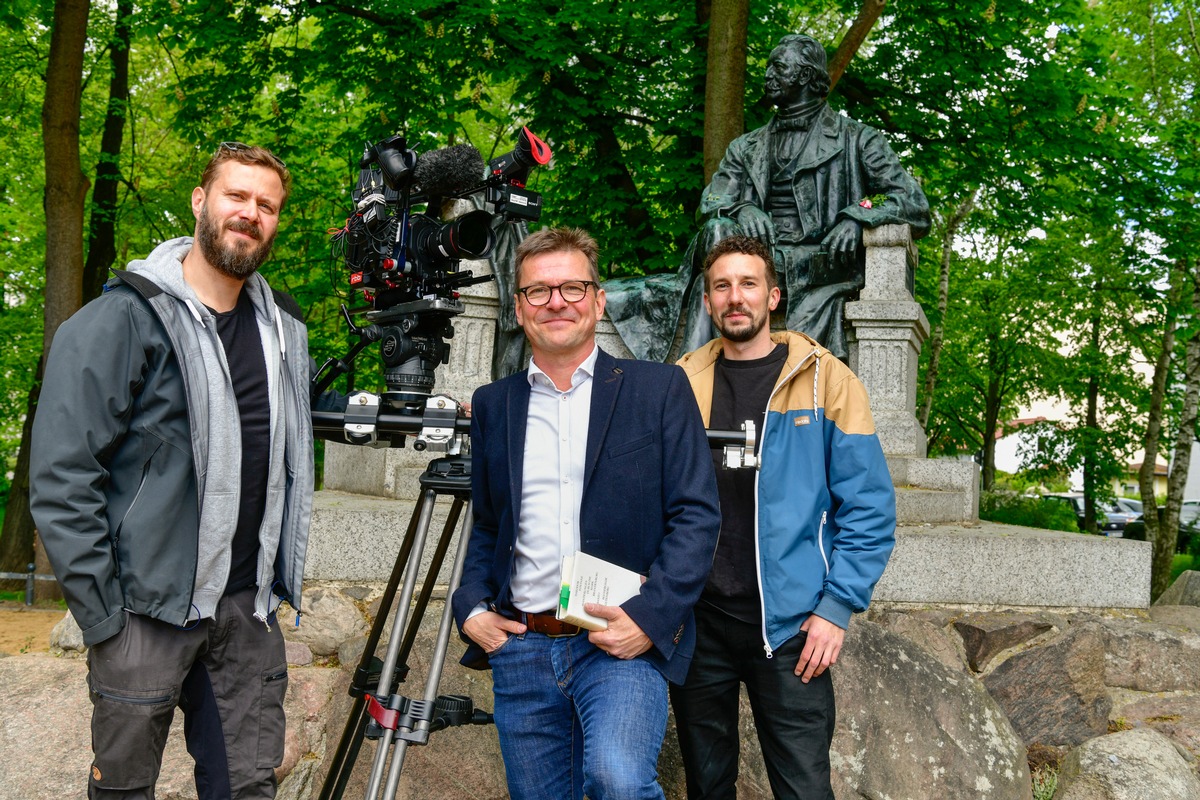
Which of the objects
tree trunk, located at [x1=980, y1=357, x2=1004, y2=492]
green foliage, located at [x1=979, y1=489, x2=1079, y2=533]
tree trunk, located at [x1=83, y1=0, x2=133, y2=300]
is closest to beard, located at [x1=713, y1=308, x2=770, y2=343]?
green foliage, located at [x1=979, y1=489, x2=1079, y2=533]

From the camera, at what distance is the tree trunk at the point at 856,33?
8219 millimetres

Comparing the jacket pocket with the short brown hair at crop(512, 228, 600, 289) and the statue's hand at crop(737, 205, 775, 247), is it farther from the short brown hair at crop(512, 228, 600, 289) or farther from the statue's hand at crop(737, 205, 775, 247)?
the statue's hand at crop(737, 205, 775, 247)

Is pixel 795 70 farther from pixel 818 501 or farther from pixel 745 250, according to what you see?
pixel 818 501

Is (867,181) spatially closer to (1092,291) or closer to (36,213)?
(1092,291)

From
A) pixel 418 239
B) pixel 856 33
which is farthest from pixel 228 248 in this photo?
pixel 856 33

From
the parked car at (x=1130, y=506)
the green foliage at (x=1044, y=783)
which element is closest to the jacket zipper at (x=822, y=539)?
the green foliage at (x=1044, y=783)

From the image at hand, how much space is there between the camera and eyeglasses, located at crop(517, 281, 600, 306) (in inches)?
87.2

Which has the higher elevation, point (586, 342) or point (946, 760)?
point (586, 342)

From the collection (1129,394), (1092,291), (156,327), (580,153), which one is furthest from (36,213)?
(1129,394)

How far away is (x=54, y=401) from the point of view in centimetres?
202

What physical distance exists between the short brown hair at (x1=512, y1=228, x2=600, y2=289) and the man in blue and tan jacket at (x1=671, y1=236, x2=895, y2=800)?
536 millimetres

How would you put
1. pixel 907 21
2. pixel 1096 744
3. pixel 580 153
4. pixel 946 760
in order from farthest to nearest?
pixel 580 153, pixel 907 21, pixel 1096 744, pixel 946 760

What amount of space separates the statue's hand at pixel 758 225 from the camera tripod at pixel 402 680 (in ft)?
10.8

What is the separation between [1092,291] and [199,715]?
15.1m
